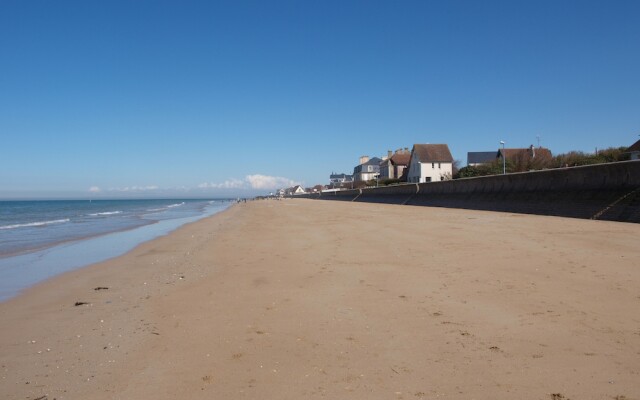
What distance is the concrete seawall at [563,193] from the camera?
14.7m

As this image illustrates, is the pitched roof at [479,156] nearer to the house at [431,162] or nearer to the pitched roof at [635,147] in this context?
the house at [431,162]

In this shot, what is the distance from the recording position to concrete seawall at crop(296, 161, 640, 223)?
577 inches

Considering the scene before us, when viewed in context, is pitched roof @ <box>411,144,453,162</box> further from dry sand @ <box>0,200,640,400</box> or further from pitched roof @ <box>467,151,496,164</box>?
dry sand @ <box>0,200,640,400</box>

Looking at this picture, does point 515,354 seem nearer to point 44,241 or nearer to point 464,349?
point 464,349

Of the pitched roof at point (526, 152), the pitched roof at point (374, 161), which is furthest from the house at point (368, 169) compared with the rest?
the pitched roof at point (526, 152)

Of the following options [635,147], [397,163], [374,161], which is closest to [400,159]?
[397,163]

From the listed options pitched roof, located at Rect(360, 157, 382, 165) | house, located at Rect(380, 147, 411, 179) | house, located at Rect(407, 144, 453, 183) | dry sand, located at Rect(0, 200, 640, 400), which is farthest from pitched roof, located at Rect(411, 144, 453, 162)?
dry sand, located at Rect(0, 200, 640, 400)

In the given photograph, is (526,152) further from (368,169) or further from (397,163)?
(368,169)

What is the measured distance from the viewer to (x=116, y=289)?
7996 millimetres

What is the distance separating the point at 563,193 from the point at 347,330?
53.7 feet

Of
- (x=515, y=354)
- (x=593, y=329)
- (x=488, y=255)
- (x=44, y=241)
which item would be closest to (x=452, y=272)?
(x=488, y=255)

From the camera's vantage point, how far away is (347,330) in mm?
4969

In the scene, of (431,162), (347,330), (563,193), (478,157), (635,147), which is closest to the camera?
(347,330)

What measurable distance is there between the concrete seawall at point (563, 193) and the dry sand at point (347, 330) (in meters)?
6.33
